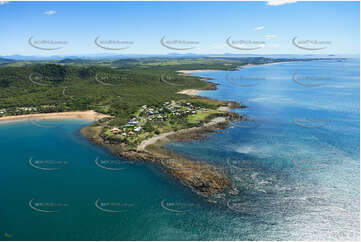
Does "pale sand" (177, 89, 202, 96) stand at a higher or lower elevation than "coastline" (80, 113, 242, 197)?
higher

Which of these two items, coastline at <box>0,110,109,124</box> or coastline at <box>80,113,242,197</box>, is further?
coastline at <box>0,110,109,124</box>

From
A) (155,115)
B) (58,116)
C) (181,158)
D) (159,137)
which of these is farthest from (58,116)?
(181,158)

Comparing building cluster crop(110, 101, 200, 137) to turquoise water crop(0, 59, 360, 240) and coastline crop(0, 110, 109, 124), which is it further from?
coastline crop(0, 110, 109, 124)

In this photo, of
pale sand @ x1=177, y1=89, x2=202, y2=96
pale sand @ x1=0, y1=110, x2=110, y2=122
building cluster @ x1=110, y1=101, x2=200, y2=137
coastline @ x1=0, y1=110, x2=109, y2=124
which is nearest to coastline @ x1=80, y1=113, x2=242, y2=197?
building cluster @ x1=110, y1=101, x2=200, y2=137

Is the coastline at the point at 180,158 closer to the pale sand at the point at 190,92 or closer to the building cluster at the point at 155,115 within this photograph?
the building cluster at the point at 155,115

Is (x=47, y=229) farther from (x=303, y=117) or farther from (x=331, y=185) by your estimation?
(x=303, y=117)

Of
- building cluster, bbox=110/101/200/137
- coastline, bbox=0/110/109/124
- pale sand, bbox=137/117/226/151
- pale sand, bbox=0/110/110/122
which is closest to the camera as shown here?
pale sand, bbox=137/117/226/151

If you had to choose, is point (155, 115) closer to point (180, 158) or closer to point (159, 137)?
point (159, 137)

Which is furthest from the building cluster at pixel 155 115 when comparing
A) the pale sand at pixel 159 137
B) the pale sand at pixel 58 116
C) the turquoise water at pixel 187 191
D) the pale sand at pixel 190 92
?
the pale sand at pixel 190 92

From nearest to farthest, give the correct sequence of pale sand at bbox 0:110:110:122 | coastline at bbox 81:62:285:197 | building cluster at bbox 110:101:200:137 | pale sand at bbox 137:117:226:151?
1. coastline at bbox 81:62:285:197
2. pale sand at bbox 137:117:226:151
3. building cluster at bbox 110:101:200:137
4. pale sand at bbox 0:110:110:122
